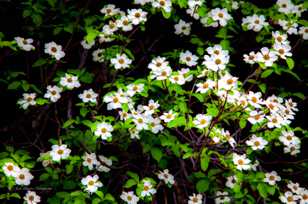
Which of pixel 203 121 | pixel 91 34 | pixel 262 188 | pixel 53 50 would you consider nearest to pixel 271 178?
pixel 262 188

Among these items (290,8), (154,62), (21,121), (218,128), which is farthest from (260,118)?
(21,121)

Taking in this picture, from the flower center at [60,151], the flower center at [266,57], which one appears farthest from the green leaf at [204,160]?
the flower center at [60,151]

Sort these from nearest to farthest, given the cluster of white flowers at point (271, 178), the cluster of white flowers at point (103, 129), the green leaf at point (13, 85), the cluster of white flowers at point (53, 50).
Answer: the cluster of white flowers at point (103, 129)
the cluster of white flowers at point (271, 178)
the green leaf at point (13, 85)
the cluster of white flowers at point (53, 50)

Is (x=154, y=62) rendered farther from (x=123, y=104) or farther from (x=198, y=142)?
(x=198, y=142)

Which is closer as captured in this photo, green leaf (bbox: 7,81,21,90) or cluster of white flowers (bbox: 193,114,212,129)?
cluster of white flowers (bbox: 193,114,212,129)

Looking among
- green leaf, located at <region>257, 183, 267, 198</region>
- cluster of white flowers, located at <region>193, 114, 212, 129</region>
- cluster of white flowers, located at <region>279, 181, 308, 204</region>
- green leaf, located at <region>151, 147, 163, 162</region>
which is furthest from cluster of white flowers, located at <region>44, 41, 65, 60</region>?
cluster of white flowers, located at <region>279, 181, 308, 204</region>

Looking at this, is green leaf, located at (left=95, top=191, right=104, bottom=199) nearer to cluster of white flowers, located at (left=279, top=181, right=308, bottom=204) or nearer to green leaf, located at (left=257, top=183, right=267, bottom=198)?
green leaf, located at (left=257, top=183, right=267, bottom=198)

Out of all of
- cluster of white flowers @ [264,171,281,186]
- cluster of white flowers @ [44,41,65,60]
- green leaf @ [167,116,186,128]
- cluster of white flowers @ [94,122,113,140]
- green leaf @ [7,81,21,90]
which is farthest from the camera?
cluster of white flowers @ [44,41,65,60]

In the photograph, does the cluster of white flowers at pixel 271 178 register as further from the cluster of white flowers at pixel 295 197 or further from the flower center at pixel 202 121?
the flower center at pixel 202 121

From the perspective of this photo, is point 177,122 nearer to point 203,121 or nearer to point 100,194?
point 203,121
